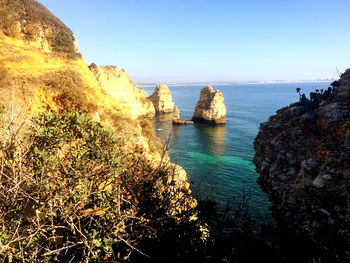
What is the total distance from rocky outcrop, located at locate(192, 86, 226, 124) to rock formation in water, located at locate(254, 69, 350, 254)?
5850 cm

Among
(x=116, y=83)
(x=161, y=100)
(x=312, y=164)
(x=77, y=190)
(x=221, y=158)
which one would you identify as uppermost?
(x=116, y=83)

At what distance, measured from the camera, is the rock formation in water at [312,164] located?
9273 mm

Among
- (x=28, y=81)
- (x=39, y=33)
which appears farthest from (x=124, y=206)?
(x=39, y=33)

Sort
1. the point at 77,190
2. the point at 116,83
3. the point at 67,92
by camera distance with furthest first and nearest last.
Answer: the point at 116,83 < the point at 67,92 < the point at 77,190

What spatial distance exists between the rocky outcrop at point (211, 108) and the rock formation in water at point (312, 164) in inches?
2303

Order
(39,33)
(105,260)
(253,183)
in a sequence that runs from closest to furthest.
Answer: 1. (105,260)
2. (39,33)
3. (253,183)

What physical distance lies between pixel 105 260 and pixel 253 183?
2742cm

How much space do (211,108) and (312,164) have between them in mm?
63457

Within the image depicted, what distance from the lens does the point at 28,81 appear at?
17125mm

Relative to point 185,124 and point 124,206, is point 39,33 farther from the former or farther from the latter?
point 185,124

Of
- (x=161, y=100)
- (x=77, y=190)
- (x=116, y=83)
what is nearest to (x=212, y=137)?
(x=116, y=83)

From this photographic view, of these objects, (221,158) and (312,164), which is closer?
(312,164)

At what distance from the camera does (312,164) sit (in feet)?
35.2

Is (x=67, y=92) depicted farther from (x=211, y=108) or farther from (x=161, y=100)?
(x=161, y=100)
